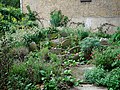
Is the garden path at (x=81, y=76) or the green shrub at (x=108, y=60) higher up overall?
the green shrub at (x=108, y=60)

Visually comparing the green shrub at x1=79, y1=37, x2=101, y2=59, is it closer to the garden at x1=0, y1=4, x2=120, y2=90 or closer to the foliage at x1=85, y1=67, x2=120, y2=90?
the garden at x1=0, y1=4, x2=120, y2=90

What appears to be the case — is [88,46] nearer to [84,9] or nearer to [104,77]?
[104,77]

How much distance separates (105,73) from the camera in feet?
20.0

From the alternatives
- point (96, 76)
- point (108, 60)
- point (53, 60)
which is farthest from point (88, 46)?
point (96, 76)

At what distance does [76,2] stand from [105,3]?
1538 mm

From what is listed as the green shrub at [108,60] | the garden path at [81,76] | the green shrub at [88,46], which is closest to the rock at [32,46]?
the green shrub at [88,46]

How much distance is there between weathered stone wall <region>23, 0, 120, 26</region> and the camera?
14461 millimetres

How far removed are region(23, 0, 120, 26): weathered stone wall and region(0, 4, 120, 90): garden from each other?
11.2 ft

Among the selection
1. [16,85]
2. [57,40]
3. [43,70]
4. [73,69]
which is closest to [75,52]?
[57,40]

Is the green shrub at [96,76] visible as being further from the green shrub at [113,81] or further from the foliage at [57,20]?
the foliage at [57,20]

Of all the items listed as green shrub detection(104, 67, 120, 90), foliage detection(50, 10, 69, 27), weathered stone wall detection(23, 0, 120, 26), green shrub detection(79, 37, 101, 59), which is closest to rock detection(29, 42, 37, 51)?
green shrub detection(79, 37, 101, 59)

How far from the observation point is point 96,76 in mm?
5969

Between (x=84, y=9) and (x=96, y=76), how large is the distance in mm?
9437

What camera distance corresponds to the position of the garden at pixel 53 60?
526cm
